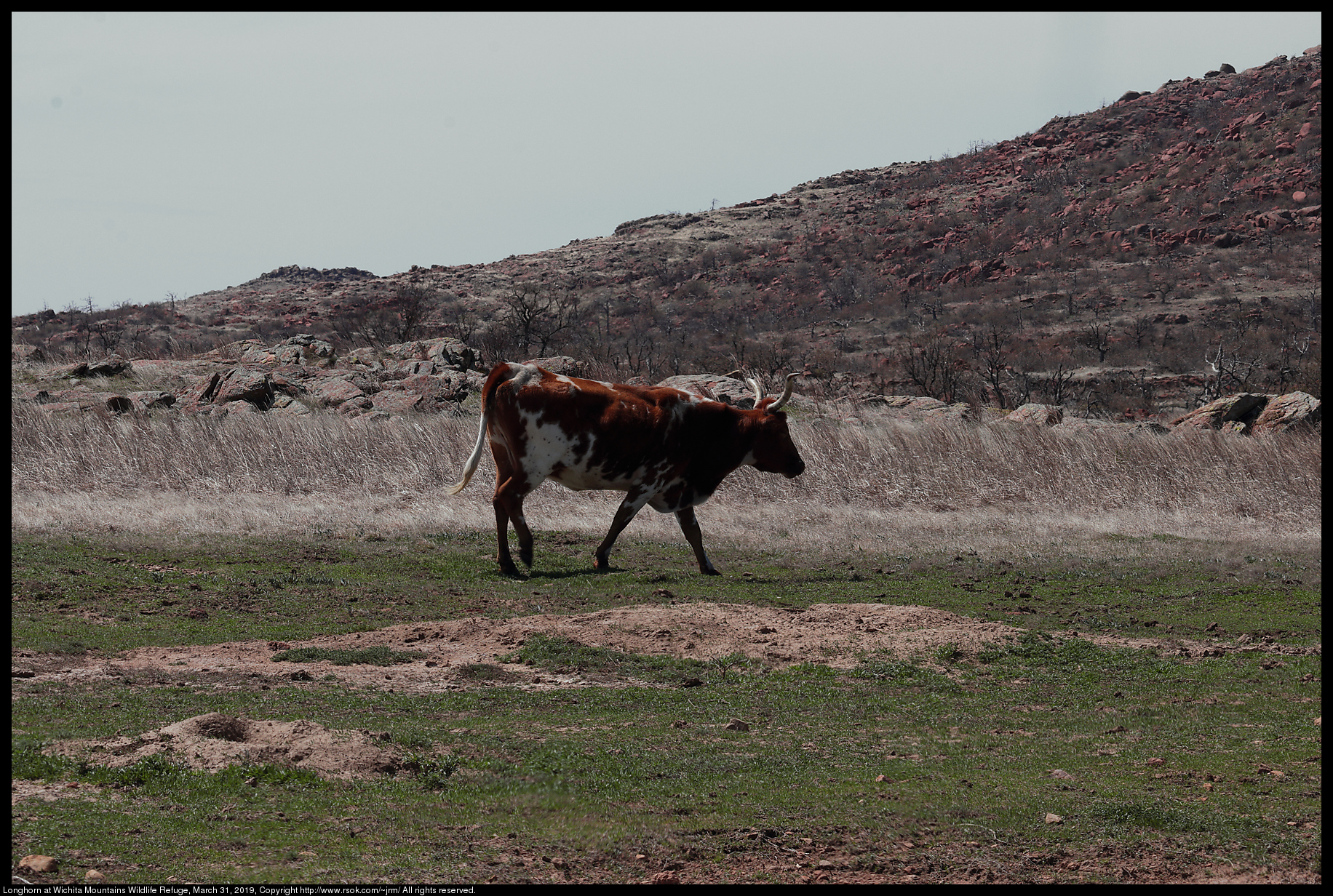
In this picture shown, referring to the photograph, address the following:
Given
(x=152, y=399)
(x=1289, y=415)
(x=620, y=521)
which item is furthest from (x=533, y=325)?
(x=620, y=521)

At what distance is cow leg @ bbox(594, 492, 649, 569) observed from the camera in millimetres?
17250

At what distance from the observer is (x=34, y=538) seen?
1709 centimetres

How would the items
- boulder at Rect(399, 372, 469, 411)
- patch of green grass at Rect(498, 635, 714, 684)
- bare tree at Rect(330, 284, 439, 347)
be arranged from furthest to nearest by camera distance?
bare tree at Rect(330, 284, 439, 347) < boulder at Rect(399, 372, 469, 411) < patch of green grass at Rect(498, 635, 714, 684)

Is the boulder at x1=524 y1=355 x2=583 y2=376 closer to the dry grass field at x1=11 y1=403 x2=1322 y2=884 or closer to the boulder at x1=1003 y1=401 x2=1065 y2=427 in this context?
the dry grass field at x1=11 y1=403 x2=1322 y2=884

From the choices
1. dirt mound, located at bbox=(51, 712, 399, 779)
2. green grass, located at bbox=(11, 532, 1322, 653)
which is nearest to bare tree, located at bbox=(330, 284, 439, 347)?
green grass, located at bbox=(11, 532, 1322, 653)

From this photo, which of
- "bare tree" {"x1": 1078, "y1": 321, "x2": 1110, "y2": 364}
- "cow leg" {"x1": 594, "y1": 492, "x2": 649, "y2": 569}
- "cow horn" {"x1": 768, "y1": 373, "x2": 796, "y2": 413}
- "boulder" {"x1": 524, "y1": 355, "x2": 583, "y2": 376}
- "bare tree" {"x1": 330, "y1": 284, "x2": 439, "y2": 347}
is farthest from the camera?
"bare tree" {"x1": 1078, "y1": 321, "x2": 1110, "y2": 364}

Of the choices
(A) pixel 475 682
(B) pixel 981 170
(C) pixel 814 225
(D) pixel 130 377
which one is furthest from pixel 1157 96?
(A) pixel 475 682

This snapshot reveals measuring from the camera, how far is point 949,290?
66875 millimetres

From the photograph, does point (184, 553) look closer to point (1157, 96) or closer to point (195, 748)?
point (195, 748)

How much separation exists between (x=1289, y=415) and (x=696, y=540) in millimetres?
18861

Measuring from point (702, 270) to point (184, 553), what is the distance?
63.9 metres

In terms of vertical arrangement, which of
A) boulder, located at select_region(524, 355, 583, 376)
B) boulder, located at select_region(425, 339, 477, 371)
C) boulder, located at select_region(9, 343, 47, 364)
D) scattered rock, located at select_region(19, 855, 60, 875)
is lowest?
scattered rock, located at select_region(19, 855, 60, 875)

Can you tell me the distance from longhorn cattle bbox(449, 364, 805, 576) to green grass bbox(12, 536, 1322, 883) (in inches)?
99.4

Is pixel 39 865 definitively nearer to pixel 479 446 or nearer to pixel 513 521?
pixel 513 521
